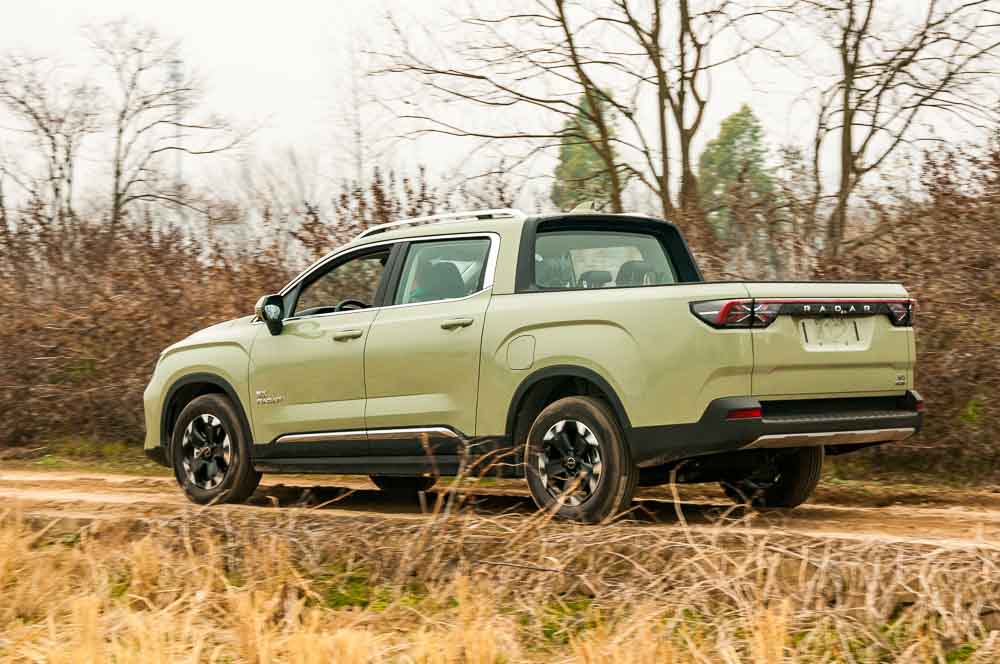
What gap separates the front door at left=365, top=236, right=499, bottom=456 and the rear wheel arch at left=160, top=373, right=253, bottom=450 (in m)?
1.51

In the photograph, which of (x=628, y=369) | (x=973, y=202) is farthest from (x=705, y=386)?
(x=973, y=202)

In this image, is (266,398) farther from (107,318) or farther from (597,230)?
Result: (107,318)

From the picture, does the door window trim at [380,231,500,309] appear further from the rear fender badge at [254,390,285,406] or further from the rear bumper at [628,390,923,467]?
the rear bumper at [628,390,923,467]

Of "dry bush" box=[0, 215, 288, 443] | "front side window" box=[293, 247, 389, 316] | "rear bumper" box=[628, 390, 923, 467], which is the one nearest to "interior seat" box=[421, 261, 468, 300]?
"rear bumper" box=[628, 390, 923, 467]

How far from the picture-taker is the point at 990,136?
35.2 feet

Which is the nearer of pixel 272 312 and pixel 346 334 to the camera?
pixel 346 334

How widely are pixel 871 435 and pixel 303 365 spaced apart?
3576 mm

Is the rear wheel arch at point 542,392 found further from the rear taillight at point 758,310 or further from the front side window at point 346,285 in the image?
the front side window at point 346,285

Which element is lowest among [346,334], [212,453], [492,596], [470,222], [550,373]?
[492,596]

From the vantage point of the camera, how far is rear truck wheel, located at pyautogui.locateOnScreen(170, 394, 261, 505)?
28.3ft

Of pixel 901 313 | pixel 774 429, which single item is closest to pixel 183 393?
pixel 774 429

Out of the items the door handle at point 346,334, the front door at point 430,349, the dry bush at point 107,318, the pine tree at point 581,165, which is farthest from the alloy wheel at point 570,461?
the pine tree at point 581,165

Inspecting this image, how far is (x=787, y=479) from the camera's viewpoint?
792 centimetres

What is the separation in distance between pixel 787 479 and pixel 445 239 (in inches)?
102
